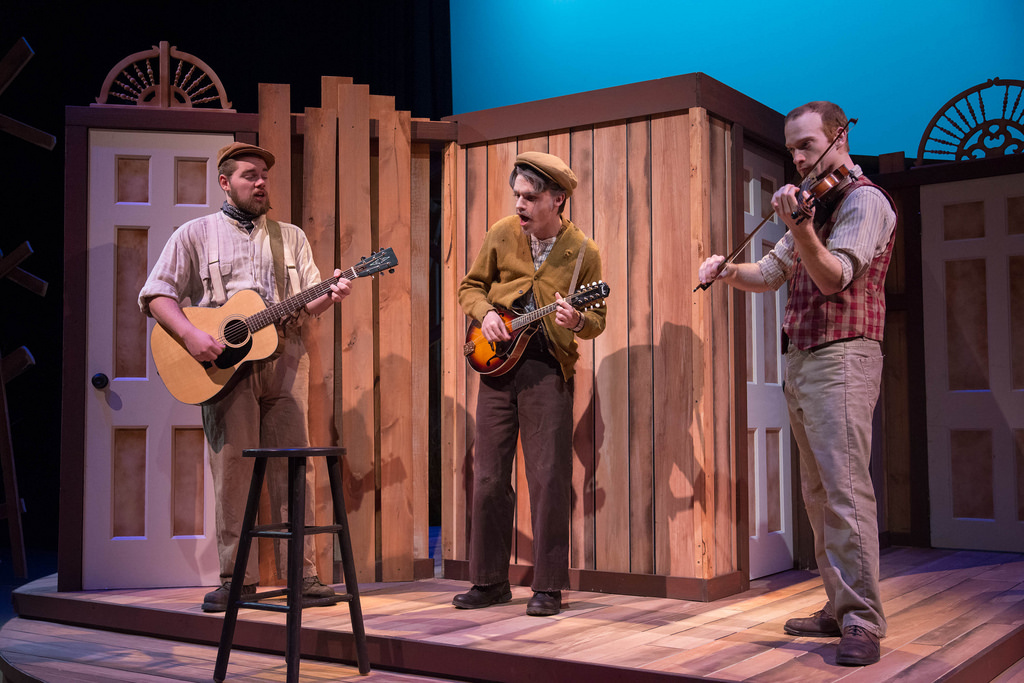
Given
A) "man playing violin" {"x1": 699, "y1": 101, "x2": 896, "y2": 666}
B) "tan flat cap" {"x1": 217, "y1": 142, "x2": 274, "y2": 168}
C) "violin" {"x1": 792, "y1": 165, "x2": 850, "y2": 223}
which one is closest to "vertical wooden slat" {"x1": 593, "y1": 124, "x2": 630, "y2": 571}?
"man playing violin" {"x1": 699, "y1": 101, "x2": 896, "y2": 666}

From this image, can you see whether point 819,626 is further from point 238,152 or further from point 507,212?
point 238,152

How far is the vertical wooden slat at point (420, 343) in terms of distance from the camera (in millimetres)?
4352

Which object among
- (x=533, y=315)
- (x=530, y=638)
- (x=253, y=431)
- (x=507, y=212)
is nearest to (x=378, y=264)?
(x=533, y=315)

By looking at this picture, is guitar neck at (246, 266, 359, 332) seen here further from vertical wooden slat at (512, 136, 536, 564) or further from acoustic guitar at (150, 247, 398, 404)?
vertical wooden slat at (512, 136, 536, 564)

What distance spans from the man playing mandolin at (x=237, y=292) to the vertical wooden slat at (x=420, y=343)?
2.16 ft

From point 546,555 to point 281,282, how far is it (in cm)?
159

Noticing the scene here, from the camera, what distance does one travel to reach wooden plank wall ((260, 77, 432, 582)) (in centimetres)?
419

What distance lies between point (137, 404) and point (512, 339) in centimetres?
193

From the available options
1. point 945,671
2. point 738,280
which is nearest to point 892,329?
point 738,280

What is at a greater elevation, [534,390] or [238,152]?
[238,152]

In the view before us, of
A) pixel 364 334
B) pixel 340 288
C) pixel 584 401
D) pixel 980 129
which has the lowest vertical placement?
pixel 584 401

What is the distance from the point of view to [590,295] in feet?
10.7

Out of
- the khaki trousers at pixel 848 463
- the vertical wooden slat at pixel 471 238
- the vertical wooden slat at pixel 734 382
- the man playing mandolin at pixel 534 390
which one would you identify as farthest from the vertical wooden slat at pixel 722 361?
the vertical wooden slat at pixel 471 238

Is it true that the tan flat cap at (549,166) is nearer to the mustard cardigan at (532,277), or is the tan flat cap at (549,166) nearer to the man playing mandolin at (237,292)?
the mustard cardigan at (532,277)
